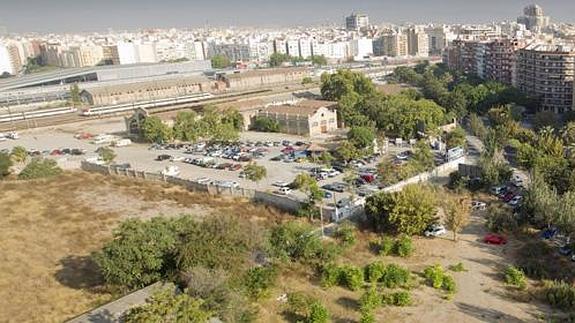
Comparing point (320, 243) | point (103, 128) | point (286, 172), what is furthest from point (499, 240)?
point (103, 128)

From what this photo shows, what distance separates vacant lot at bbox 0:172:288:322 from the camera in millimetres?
20453

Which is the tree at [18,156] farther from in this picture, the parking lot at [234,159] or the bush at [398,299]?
the bush at [398,299]

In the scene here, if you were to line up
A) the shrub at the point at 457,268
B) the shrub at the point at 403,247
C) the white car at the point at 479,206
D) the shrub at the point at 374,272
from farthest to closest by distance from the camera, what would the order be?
the white car at the point at 479,206
the shrub at the point at 403,247
the shrub at the point at 457,268
the shrub at the point at 374,272

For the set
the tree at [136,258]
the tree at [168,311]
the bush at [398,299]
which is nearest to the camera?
the tree at [168,311]

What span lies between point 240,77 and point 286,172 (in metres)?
60.0

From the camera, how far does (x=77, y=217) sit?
98.3ft

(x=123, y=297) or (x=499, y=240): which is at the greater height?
(x=123, y=297)

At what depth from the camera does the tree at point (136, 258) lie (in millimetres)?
20281

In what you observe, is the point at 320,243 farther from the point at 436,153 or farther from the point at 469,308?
the point at 436,153

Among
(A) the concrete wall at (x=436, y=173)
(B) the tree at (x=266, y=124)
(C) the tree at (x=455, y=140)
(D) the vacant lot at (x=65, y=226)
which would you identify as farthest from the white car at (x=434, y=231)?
(B) the tree at (x=266, y=124)

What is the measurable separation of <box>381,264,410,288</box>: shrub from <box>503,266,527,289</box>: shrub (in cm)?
401

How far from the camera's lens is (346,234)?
2561 centimetres

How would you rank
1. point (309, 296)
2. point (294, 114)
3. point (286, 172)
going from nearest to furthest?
point (309, 296) → point (286, 172) → point (294, 114)

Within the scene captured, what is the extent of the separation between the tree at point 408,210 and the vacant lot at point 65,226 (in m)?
6.22
